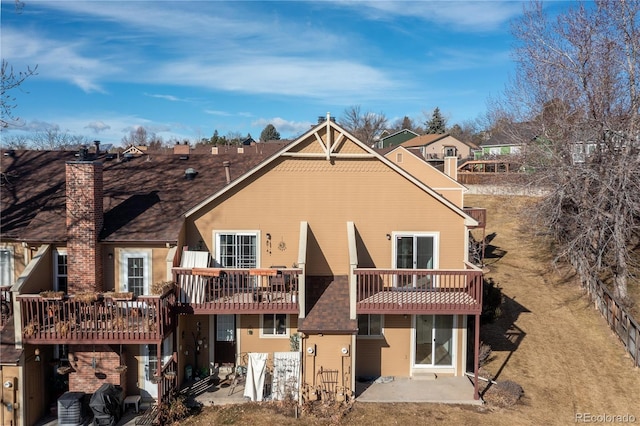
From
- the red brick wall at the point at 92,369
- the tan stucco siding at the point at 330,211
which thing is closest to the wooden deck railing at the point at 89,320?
the red brick wall at the point at 92,369

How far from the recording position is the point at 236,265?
55.3ft

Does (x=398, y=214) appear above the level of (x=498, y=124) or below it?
below

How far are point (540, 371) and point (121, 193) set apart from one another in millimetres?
16706

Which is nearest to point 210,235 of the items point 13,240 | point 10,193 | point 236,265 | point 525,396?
point 236,265

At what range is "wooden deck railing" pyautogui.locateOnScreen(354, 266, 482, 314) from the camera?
49.3 ft

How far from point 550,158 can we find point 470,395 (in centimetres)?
1449

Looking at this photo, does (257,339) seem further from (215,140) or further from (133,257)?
(215,140)

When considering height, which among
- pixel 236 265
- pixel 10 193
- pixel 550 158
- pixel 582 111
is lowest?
pixel 236 265

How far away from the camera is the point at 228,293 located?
580 inches

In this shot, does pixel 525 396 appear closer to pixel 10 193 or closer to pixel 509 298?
pixel 509 298

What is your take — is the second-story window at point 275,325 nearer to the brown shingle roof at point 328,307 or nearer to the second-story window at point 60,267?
the brown shingle roof at point 328,307

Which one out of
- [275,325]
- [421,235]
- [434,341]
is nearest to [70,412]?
[275,325]

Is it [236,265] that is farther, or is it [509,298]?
[509,298]

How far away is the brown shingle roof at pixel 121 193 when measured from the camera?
51.4 ft
